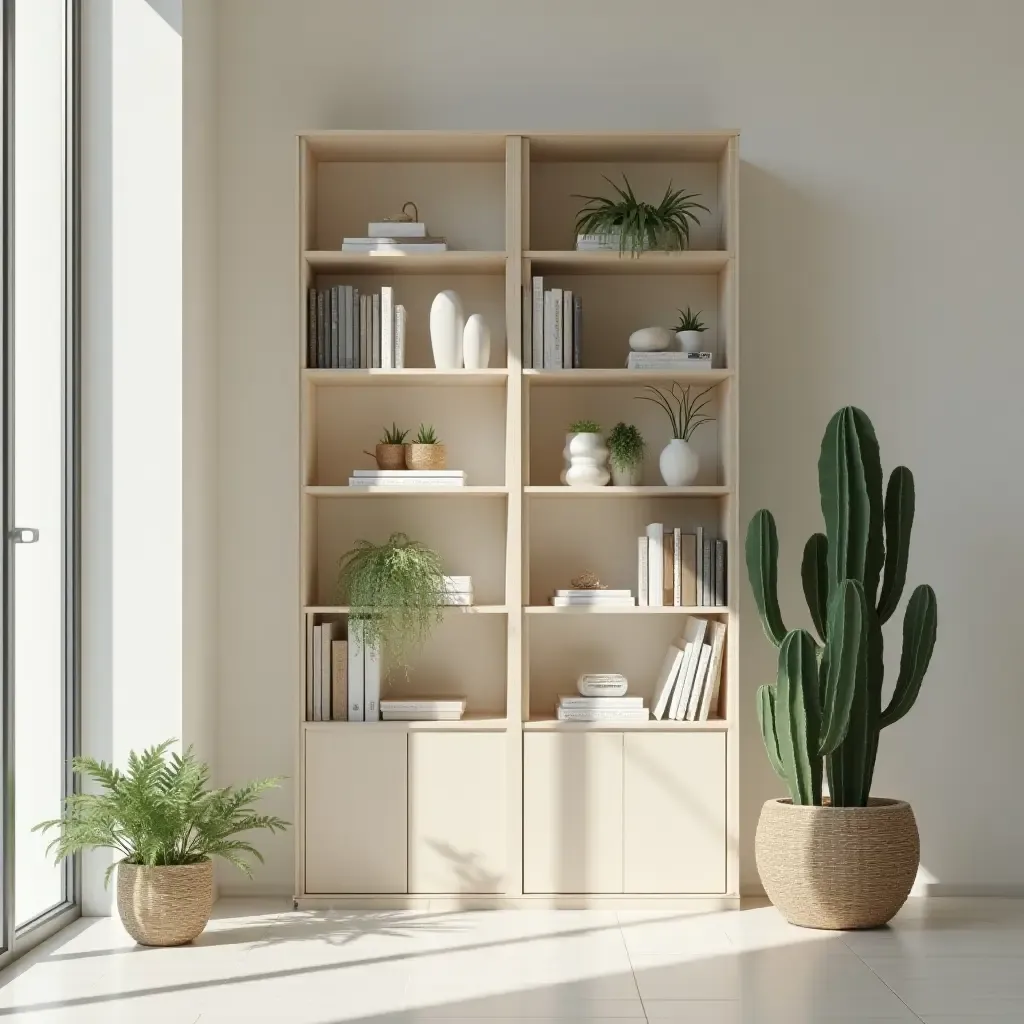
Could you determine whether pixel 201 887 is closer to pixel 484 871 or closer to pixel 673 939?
pixel 484 871

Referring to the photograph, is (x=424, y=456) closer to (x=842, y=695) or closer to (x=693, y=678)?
(x=693, y=678)

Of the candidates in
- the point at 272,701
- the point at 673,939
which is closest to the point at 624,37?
the point at 272,701

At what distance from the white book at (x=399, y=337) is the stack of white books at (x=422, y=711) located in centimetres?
105

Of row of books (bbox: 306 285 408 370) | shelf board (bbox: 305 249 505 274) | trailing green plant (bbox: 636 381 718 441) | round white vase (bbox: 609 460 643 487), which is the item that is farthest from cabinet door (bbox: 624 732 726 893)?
shelf board (bbox: 305 249 505 274)

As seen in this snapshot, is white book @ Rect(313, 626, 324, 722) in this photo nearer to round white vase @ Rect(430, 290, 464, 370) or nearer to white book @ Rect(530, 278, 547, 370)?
round white vase @ Rect(430, 290, 464, 370)

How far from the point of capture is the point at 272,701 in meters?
4.37

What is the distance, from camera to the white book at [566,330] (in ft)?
13.7

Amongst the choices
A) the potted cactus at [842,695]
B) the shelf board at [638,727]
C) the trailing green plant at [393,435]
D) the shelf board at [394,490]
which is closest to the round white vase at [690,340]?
the potted cactus at [842,695]

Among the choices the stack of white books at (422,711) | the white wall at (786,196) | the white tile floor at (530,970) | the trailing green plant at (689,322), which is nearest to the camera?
the white tile floor at (530,970)

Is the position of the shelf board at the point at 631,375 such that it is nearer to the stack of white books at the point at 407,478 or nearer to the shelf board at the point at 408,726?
the stack of white books at the point at 407,478

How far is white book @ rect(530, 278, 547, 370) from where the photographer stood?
4175 mm

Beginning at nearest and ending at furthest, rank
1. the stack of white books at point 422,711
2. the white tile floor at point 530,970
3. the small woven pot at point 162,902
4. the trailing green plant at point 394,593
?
the white tile floor at point 530,970, the small woven pot at point 162,902, the trailing green plant at point 394,593, the stack of white books at point 422,711

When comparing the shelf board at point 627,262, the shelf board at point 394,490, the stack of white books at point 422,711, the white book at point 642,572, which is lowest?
the stack of white books at point 422,711

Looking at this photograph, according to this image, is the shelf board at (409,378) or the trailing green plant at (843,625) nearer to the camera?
the trailing green plant at (843,625)
